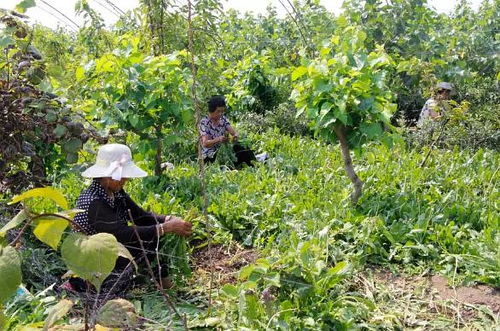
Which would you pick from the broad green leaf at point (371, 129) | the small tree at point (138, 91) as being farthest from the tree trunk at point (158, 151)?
the broad green leaf at point (371, 129)

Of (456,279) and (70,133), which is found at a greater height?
(70,133)

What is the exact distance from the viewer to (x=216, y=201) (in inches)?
170

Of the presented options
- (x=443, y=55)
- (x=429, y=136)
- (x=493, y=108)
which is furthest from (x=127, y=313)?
(x=443, y=55)

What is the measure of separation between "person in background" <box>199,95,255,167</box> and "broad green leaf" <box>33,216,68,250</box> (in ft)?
14.8

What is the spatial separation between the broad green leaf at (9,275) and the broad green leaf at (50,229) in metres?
0.08

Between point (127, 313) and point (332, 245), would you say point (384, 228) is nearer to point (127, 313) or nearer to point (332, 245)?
point (332, 245)

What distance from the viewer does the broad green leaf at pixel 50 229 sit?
1.10m

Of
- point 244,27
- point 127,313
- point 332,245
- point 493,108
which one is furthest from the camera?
point 244,27

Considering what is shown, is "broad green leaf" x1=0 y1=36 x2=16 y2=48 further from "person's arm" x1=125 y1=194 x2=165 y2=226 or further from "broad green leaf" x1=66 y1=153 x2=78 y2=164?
"person's arm" x1=125 y1=194 x2=165 y2=226

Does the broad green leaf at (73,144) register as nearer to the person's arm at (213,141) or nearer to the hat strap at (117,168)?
the hat strap at (117,168)

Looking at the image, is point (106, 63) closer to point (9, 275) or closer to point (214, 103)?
point (214, 103)

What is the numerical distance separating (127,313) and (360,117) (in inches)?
116

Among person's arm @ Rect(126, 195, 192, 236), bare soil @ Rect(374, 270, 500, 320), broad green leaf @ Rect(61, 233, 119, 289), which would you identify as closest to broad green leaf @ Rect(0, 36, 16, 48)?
person's arm @ Rect(126, 195, 192, 236)

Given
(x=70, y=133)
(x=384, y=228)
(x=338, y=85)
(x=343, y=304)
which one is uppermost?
(x=338, y=85)
